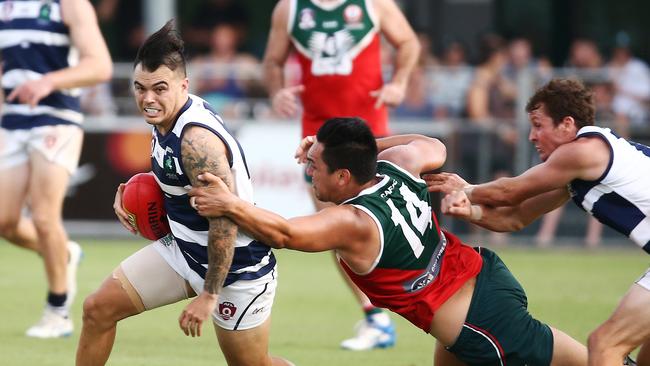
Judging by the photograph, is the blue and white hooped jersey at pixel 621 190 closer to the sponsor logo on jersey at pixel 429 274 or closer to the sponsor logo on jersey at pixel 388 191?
the sponsor logo on jersey at pixel 429 274

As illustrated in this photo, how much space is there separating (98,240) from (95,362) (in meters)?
9.39

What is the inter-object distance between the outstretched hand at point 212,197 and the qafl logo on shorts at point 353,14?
3.96 m

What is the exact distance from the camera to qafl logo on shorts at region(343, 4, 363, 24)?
9.52 metres

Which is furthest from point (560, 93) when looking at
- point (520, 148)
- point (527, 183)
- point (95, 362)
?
point (520, 148)

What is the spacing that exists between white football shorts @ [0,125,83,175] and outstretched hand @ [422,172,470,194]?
3.38 m

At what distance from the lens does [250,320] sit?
631cm

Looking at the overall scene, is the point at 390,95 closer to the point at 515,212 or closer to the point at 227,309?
the point at 515,212

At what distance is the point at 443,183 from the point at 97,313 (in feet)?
6.63

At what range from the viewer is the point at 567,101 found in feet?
21.6

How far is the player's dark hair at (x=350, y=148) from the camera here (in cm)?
600

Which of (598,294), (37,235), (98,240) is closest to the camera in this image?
(37,235)

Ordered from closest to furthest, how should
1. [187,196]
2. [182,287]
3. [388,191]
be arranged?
[388,191] < [187,196] < [182,287]

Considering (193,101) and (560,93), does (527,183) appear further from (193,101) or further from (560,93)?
(193,101)

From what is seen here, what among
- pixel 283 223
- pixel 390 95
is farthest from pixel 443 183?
pixel 390 95
